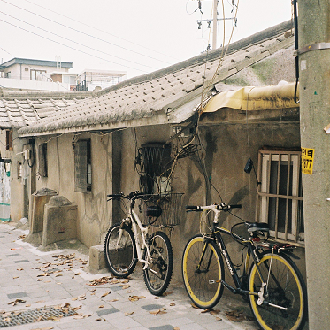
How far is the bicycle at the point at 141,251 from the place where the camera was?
6354 mm

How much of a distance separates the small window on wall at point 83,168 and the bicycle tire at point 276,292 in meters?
6.08

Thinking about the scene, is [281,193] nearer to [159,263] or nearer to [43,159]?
[159,263]

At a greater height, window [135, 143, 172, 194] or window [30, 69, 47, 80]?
window [30, 69, 47, 80]

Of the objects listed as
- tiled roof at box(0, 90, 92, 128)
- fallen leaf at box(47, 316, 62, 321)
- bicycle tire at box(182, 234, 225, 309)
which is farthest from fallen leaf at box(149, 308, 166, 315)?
tiled roof at box(0, 90, 92, 128)

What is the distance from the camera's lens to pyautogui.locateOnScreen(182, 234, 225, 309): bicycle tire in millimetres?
5473

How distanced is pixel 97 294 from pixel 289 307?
10.5ft

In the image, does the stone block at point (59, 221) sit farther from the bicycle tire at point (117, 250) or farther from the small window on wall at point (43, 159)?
the bicycle tire at point (117, 250)

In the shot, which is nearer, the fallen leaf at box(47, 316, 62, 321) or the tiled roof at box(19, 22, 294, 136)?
the tiled roof at box(19, 22, 294, 136)

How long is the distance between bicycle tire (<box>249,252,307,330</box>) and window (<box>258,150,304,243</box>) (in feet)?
1.72

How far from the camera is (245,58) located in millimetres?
6277

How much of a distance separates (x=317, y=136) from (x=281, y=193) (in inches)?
93.1

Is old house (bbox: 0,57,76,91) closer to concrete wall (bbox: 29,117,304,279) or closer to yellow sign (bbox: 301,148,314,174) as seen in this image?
concrete wall (bbox: 29,117,304,279)

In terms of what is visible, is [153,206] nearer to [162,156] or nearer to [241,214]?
[162,156]

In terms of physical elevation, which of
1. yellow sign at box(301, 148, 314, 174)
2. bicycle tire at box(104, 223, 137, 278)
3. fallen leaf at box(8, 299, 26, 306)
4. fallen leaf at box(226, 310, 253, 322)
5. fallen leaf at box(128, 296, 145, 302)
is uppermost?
yellow sign at box(301, 148, 314, 174)
